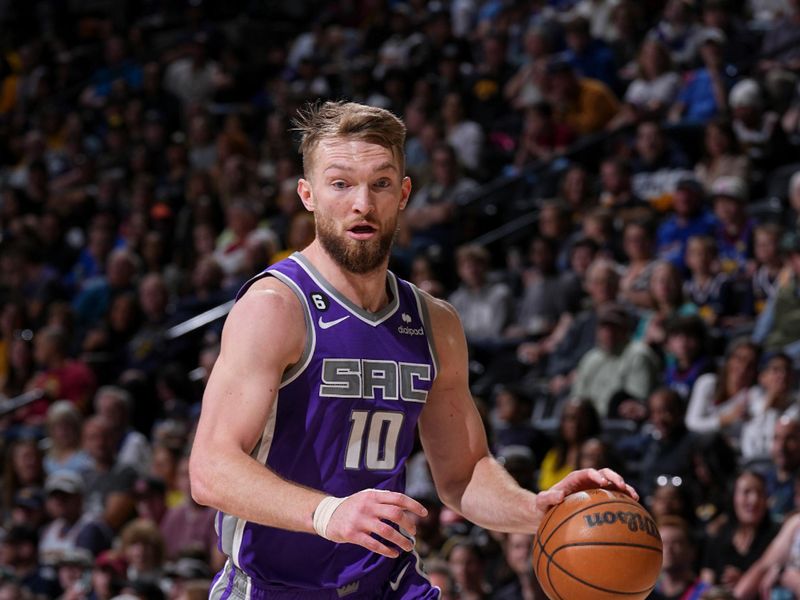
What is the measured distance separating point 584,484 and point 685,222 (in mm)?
6354

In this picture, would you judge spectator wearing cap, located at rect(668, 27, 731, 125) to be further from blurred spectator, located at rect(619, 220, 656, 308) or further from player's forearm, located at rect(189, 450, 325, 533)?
player's forearm, located at rect(189, 450, 325, 533)

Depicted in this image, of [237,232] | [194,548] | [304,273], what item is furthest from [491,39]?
[304,273]

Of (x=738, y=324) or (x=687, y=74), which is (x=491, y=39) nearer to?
(x=687, y=74)

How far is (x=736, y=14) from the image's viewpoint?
1244cm

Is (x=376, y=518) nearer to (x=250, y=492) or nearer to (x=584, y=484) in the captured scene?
(x=250, y=492)

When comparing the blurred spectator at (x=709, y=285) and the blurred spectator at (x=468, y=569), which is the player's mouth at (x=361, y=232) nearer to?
the blurred spectator at (x=468, y=569)

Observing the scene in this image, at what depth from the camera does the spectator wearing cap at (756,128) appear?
1031 centimetres

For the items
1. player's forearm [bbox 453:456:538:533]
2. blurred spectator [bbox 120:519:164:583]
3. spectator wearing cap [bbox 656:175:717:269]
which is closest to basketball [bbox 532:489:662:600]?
player's forearm [bbox 453:456:538:533]

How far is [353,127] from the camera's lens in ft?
12.5

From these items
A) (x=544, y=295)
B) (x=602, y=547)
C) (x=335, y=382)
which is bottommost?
(x=544, y=295)

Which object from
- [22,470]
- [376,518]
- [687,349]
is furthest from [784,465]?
[22,470]

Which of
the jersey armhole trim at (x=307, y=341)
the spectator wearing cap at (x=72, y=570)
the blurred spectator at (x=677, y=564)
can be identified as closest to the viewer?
the jersey armhole trim at (x=307, y=341)

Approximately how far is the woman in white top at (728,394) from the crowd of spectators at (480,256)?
2 centimetres

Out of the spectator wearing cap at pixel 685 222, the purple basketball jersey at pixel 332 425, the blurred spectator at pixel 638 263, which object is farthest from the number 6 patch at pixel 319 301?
the spectator wearing cap at pixel 685 222
